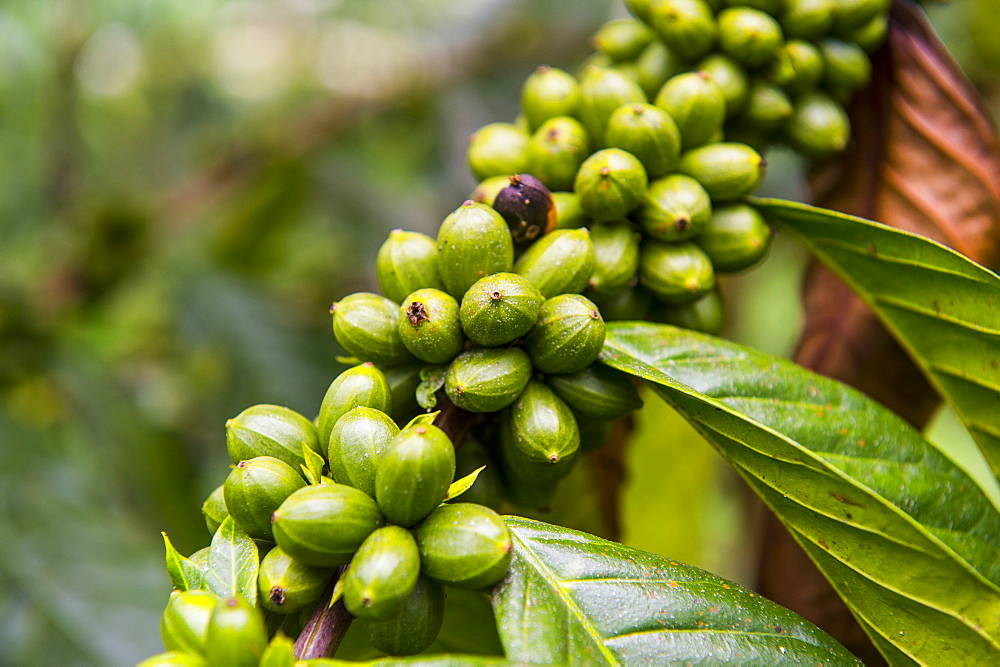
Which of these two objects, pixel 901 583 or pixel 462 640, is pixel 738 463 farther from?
pixel 462 640

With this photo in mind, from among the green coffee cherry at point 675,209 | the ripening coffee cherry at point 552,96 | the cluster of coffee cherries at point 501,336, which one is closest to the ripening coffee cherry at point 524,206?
→ the cluster of coffee cherries at point 501,336

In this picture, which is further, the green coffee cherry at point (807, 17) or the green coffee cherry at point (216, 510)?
the green coffee cherry at point (807, 17)

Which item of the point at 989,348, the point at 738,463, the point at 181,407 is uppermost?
the point at 989,348

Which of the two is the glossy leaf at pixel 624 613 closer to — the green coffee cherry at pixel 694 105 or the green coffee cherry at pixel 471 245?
the green coffee cherry at pixel 471 245

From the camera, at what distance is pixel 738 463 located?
1.41 m

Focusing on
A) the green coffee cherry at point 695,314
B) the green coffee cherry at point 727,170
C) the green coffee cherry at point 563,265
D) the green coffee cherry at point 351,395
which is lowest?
the green coffee cherry at point 351,395

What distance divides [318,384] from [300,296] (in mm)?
1175

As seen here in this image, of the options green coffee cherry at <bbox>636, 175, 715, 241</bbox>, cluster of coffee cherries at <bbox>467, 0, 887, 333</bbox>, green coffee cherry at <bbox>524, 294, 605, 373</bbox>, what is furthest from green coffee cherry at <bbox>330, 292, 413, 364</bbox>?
green coffee cherry at <bbox>636, 175, 715, 241</bbox>

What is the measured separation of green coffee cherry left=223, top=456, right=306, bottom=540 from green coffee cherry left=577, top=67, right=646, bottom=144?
3.28 feet

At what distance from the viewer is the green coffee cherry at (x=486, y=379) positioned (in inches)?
Answer: 51.2

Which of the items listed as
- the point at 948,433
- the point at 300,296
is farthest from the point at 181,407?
the point at 948,433

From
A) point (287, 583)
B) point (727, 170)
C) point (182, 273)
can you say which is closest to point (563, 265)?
point (727, 170)

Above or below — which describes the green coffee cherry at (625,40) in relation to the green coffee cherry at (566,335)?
above

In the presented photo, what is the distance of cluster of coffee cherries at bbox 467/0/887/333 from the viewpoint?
157cm
